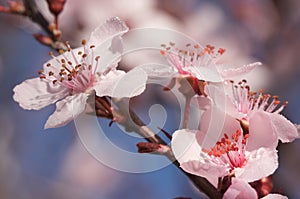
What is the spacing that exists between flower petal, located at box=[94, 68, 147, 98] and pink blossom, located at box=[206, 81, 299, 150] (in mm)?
167

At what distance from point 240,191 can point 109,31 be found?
0.51 m

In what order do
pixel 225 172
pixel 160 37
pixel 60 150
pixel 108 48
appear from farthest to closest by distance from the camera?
1. pixel 60 150
2. pixel 160 37
3. pixel 108 48
4. pixel 225 172

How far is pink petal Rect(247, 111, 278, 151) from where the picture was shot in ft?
4.00

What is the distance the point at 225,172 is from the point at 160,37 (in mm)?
1195

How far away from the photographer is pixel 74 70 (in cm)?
136

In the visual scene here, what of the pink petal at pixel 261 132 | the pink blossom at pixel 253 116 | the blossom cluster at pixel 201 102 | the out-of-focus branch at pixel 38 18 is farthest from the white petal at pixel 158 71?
the out-of-focus branch at pixel 38 18

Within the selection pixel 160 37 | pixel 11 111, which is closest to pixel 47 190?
pixel 11 111

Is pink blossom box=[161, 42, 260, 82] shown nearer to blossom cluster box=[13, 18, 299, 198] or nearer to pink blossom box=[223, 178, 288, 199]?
blossom cluster box=[13, 18, 299, 198]

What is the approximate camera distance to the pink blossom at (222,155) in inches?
45.7

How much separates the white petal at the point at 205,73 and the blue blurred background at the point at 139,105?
144 cm

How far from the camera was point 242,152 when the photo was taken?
1.26 metres

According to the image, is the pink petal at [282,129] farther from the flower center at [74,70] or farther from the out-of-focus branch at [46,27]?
the out-of-focus branch at [46,27]

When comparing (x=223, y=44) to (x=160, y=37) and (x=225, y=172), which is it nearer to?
(x=160, y=37)

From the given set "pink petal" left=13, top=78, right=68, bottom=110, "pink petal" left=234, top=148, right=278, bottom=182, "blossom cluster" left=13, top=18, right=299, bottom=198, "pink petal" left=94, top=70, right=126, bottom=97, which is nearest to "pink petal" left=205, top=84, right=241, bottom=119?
"blossom cluster" left=13, top=18, right=299, bottom=198
